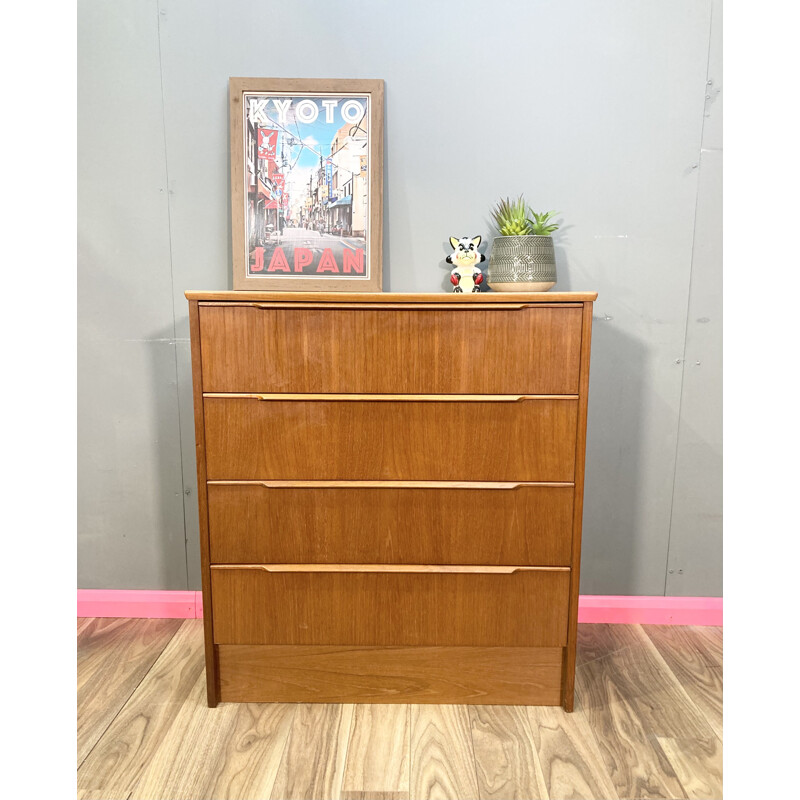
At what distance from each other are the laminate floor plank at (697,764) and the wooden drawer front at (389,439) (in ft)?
2.14

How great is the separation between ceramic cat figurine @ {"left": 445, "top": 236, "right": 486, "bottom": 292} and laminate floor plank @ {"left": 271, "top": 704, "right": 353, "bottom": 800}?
45.4 inches

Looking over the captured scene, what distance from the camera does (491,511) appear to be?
4.88 feet

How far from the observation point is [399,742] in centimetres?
143

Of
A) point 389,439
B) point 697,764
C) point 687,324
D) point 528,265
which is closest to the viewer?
point 697,764

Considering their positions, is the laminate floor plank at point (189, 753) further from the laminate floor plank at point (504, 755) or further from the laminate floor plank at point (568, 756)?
the laminate floor plank at point (568, 756)

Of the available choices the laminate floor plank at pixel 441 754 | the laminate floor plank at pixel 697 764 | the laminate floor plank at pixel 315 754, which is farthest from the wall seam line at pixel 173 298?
the laminate floor plank at pixel 697 764

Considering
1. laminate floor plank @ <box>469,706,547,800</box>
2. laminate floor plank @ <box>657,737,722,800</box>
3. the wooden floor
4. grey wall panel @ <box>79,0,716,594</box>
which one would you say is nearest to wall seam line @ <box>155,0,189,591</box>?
grey wall panel @ <box>79,0,716,594</box>

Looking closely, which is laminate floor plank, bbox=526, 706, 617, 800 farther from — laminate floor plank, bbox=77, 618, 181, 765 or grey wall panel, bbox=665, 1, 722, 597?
laminate floor plank, bbox=77, 618, 181, 765

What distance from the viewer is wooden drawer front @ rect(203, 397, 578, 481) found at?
57.4 inches

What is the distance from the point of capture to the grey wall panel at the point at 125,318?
180 centimetres

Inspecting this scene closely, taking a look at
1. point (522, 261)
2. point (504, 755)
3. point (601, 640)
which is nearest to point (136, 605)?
point (504, 755)

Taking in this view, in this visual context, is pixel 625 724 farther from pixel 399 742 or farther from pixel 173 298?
pixel 173 298

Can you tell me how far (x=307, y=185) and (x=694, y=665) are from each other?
5.78ft
